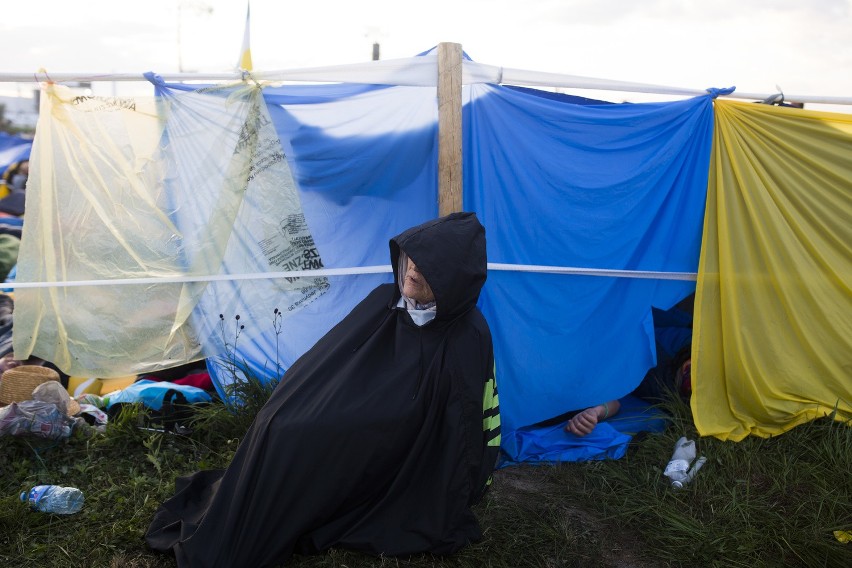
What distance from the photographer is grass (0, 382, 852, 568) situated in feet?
9.81

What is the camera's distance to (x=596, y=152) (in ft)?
12.9

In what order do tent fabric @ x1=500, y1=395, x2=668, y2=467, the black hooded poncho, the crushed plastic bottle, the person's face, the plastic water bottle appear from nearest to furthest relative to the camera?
1. the black hooded poncho
2. the person's face
3. the plastic water bottle
4. the crushed plastic bottle
5. tent fabric @ x1=500, y1=395, x2=668, y2=467

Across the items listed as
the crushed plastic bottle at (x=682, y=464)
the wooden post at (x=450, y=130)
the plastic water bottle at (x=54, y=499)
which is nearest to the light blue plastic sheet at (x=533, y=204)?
the wooden post at (x=450, y=130)

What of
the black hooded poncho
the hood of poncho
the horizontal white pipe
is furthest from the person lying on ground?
the hood of poncho

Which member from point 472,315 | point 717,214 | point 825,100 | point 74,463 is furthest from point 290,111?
point 825,100

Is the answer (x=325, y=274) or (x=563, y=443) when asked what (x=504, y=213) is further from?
(x=563, y=443)

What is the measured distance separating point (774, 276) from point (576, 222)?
45.6 inches

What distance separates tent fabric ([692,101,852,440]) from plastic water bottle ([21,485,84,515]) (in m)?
3.19

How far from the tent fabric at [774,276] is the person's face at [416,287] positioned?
178 centimetres

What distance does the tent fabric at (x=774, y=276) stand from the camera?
12.9 feet

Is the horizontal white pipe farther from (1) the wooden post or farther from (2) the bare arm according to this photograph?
(2) the bare arm

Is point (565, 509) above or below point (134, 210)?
below

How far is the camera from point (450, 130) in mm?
3699

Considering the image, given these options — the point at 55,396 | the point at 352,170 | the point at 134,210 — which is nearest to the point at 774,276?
the point at 352,170
